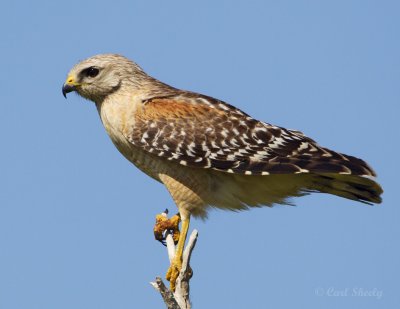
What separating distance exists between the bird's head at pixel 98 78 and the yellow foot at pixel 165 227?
1.83 m

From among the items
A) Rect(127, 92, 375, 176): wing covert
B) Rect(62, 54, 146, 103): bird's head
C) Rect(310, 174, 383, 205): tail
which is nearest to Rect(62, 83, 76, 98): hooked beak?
Rect(62, 54, 146, 103): bird's head

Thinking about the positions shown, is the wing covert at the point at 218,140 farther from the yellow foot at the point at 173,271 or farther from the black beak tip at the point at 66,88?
the yellow foot at the point at 173,271

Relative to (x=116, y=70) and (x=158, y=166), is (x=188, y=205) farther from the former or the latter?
(x=116, y=70)

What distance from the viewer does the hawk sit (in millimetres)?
9812

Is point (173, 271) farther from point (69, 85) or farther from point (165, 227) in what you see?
point (69, 85)

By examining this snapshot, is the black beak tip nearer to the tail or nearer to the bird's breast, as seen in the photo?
the bird's breast

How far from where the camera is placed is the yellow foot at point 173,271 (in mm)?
9516

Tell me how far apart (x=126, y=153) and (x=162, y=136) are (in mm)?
591

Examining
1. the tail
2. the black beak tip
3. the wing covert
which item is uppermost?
the black beak tip

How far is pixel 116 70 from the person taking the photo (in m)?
11.0

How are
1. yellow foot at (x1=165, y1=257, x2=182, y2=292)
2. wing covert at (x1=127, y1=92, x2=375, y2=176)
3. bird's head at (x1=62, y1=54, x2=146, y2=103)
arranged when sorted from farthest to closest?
1. bird's head at (x1=62, y1=54, x2=146, y2=103)
2. wing covert at (x1=127, y1=92, x2=375, y2=176)
3. yellow foot at (x1=165, y1=257, x2=182, y2=292)

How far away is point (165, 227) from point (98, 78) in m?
2.14

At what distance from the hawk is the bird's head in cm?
33

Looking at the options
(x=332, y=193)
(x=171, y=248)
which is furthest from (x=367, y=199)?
(x=171, y=248)
